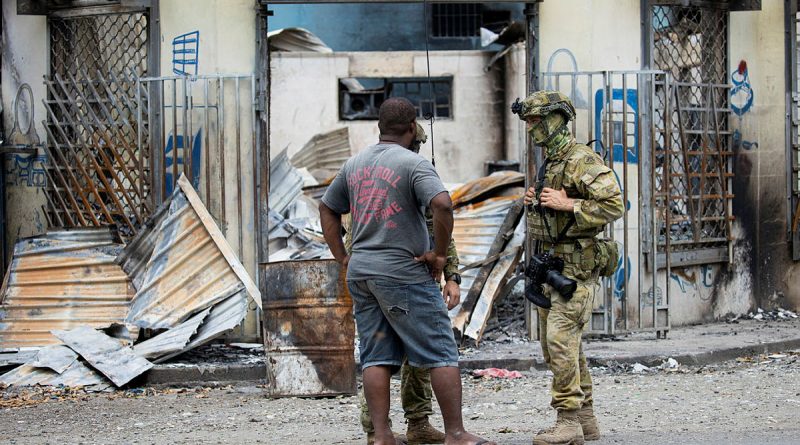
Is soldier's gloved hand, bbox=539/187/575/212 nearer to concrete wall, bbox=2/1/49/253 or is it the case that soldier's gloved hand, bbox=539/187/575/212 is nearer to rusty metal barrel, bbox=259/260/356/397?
Result: rusty metal barrel, bbox=259/260/356/397

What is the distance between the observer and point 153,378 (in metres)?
8.62

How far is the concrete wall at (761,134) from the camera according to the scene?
1118 cm

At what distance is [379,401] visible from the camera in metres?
5.68

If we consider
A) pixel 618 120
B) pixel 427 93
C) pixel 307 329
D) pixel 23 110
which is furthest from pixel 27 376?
pixel 427 93

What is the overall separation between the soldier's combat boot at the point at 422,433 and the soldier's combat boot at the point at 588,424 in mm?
775

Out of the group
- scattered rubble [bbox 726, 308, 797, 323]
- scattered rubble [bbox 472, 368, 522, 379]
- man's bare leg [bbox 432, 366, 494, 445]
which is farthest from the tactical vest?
scattered rubble [bbox 726, 308, 797, 323]

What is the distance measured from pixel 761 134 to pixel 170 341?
20.1 ft

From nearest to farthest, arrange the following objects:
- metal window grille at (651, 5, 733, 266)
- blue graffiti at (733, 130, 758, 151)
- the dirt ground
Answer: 1. the dirt ground
2. metal window grille at (651, 5, 733, 266)
3. blue graffiti at (733, 130, 758, 151)

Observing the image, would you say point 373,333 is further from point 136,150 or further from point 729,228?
point 729,228

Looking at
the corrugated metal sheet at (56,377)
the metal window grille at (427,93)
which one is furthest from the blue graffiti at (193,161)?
the metal window grille at (427,93)

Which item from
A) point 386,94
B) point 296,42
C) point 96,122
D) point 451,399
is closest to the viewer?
point 451,399

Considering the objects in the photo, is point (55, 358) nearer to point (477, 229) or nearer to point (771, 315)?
point (477, 229)

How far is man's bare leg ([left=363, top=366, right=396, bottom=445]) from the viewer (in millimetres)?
5664

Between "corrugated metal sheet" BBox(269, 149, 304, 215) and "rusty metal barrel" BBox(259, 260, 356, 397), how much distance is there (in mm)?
4799
